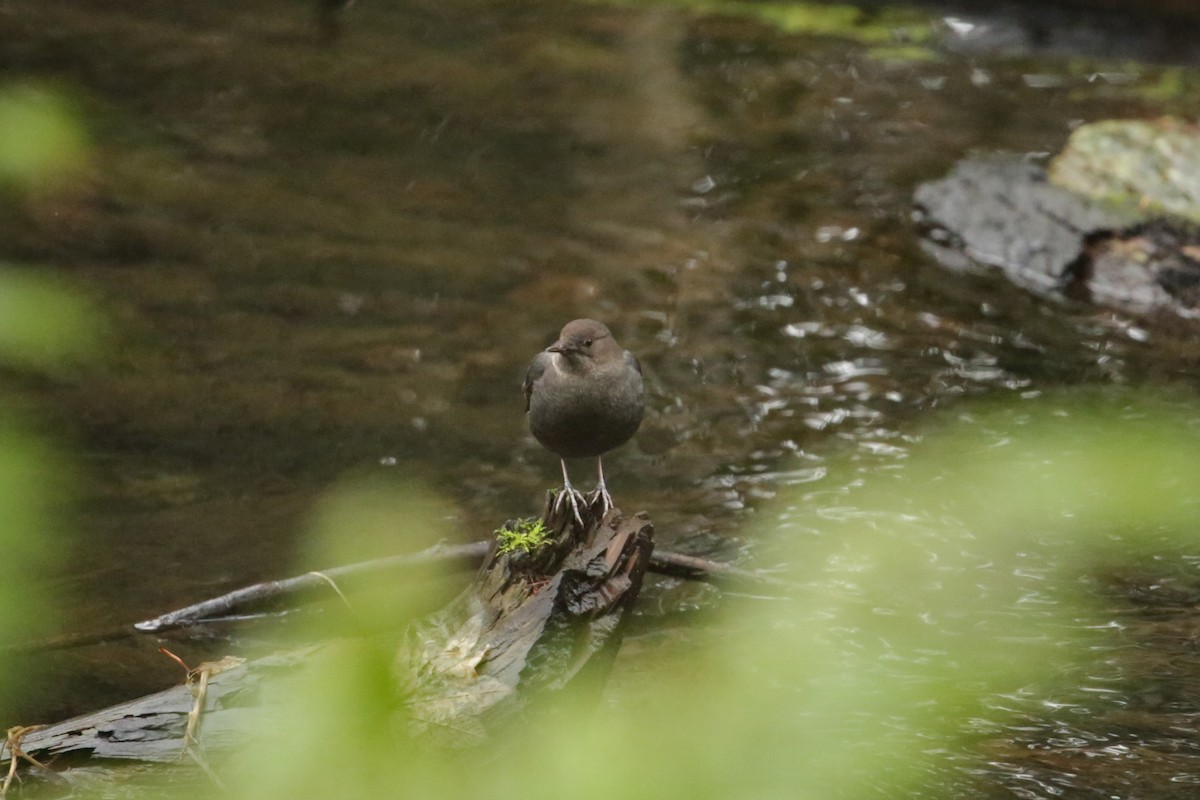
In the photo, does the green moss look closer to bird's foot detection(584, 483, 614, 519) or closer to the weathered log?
the weathered log

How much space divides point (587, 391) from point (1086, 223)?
526 centimetres

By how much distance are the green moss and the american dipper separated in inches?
18.8

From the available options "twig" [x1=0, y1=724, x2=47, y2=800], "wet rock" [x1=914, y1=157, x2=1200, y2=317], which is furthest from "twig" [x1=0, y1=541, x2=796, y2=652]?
"wet rock" [x1=914, y1=157, x2=1200, y2=317]

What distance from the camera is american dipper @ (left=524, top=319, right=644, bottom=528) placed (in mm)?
4109

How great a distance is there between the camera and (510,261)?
8.20m

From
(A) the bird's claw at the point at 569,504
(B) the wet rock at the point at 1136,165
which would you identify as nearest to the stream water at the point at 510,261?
(B) the wet rock at the point at 1136,165

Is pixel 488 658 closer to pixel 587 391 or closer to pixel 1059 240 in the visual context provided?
pixel 587 391

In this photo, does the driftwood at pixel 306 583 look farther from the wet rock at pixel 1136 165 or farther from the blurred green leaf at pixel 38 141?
the wet rock at pixel 1136 165

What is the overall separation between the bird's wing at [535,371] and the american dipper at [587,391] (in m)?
0.02

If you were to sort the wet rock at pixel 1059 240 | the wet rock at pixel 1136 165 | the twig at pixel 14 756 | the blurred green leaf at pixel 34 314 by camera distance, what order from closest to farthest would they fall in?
the blurred green leaf at pixel 34 314
the twig at pixel 14 756
the wet rock at pixel 1059 240
the wet rock at pixel 1136 165

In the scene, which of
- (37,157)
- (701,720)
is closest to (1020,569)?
(701,720)

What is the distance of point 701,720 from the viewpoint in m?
2.73

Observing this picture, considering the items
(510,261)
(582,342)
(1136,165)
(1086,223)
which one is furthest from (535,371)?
(1136,165)

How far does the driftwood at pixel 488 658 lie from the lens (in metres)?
3.21
